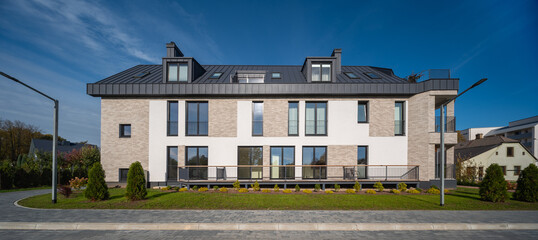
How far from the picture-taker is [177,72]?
54.4 ft

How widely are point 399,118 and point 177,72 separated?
53.6ft

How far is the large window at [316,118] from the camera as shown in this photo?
631 inches

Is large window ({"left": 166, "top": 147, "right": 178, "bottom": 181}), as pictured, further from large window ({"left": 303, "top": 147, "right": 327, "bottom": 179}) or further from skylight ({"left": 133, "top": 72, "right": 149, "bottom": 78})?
large window ({"left": 303, "top": 147, "right": 327, "bottom": 179})

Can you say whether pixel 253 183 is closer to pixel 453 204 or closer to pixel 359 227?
pixel 359 227

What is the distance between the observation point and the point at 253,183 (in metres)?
14.7

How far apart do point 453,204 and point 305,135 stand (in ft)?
27.9

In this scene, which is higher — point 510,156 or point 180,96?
point 180,96

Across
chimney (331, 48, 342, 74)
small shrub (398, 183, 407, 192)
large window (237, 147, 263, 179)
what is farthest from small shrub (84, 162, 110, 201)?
chimney (331, 48, 342, 74)

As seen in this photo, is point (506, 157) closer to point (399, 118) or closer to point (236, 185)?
point (399, 118)

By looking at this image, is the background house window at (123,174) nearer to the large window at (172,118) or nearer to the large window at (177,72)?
the large window at (172,118)

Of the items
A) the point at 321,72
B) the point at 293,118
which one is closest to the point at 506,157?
the point at 321,72

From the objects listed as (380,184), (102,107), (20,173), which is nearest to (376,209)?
(380,184)

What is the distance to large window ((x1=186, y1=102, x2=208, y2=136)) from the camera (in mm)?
15898

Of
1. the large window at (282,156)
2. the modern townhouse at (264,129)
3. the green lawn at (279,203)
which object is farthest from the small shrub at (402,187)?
the large window at (282,156)
